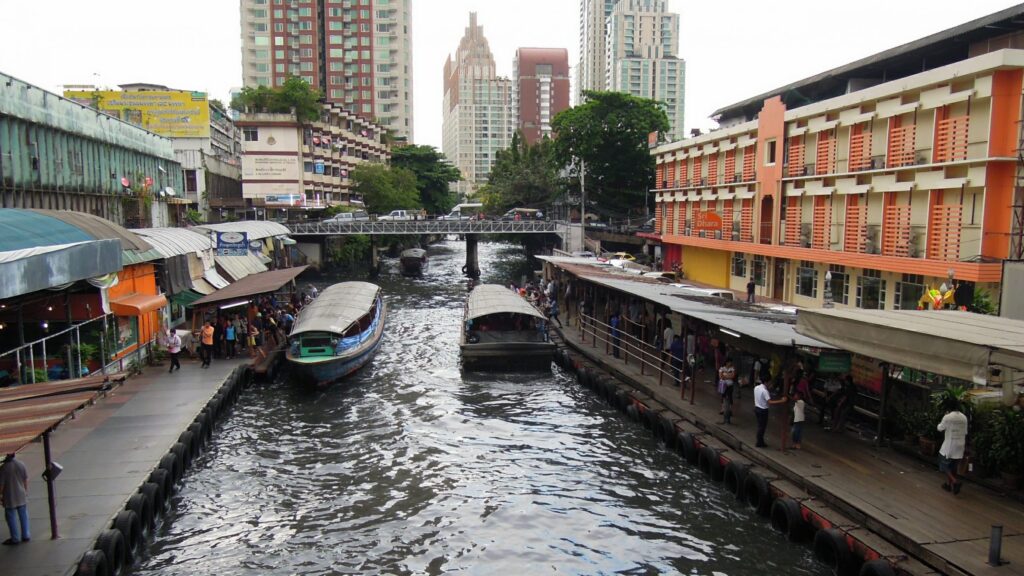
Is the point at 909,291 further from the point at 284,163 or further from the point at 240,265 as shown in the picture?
the point at 284,163

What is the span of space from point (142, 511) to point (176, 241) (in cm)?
1770

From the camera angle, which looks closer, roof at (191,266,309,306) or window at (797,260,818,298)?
roof at (191,266,309,306)

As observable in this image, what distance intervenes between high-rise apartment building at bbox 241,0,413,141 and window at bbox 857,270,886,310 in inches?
3568

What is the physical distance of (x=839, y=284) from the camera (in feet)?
99.8

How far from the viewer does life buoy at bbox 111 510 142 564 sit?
12.1 m

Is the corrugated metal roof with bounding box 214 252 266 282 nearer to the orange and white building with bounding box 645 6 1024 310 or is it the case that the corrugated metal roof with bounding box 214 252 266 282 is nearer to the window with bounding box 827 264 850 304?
the orange and white building with bounding box 645 6 1024 310

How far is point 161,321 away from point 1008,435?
993 inches

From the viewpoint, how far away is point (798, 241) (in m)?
32.9

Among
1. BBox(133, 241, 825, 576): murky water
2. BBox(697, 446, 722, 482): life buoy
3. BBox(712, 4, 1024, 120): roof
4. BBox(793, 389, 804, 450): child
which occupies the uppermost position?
BBox(712, 4, 1024, 120): roof

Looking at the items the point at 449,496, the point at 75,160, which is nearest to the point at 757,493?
the point at 449,496

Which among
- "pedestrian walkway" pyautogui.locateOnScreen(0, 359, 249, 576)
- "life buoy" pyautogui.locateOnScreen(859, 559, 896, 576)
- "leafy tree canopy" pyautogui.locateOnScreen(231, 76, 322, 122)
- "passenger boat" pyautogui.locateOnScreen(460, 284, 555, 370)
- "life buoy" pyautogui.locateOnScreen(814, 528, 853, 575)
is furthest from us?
"leafy tree canopy" pyautogui.locateOnScreen(231, 76, 322, 122)

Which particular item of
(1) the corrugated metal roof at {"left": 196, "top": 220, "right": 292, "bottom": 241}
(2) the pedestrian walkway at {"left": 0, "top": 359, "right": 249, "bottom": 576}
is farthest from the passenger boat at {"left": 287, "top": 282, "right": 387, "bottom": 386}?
(1) the corrugated metal roof at {"left": 196, "top": 220, "right": 292, "bottom": 241}

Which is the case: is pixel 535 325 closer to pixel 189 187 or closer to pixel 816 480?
pixel 816 480

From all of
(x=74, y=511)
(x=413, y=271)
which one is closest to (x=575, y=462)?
(x=74, y=511)
